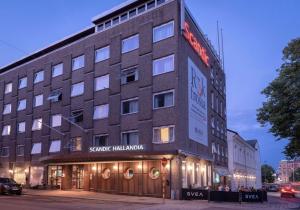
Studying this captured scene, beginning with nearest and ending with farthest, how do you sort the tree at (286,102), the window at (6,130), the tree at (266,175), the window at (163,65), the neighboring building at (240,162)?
the tree at (286,102)
the window at (163,65)
the window at (6,130)
the neighboring building at (240,162)
the tree at (266,175)

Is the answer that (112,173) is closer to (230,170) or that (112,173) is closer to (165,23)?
(165,23)

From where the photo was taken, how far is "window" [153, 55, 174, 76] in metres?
38.8

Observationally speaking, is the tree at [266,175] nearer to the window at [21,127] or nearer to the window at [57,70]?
the window at [21,127]

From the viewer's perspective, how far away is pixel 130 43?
4297 centimetres

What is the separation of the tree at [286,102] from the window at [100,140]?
17.9 meters

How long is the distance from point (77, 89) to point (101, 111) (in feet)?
18.1

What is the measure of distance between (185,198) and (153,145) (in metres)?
5.99

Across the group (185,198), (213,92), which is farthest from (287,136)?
(213,92)

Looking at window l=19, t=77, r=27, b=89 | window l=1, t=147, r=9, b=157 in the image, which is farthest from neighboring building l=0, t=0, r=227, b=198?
window l=1, t=147, r=9, b=157

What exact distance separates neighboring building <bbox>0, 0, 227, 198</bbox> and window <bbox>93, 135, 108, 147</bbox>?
109 mm

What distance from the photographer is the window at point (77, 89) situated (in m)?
47.6

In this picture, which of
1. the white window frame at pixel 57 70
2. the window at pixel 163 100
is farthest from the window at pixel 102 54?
the window at pixel 163 100

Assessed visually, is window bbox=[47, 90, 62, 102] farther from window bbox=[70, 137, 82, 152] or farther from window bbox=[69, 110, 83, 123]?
window bbox=[70, 137, 82, 152]

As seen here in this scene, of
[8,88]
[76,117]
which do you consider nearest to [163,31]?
[76,117]
